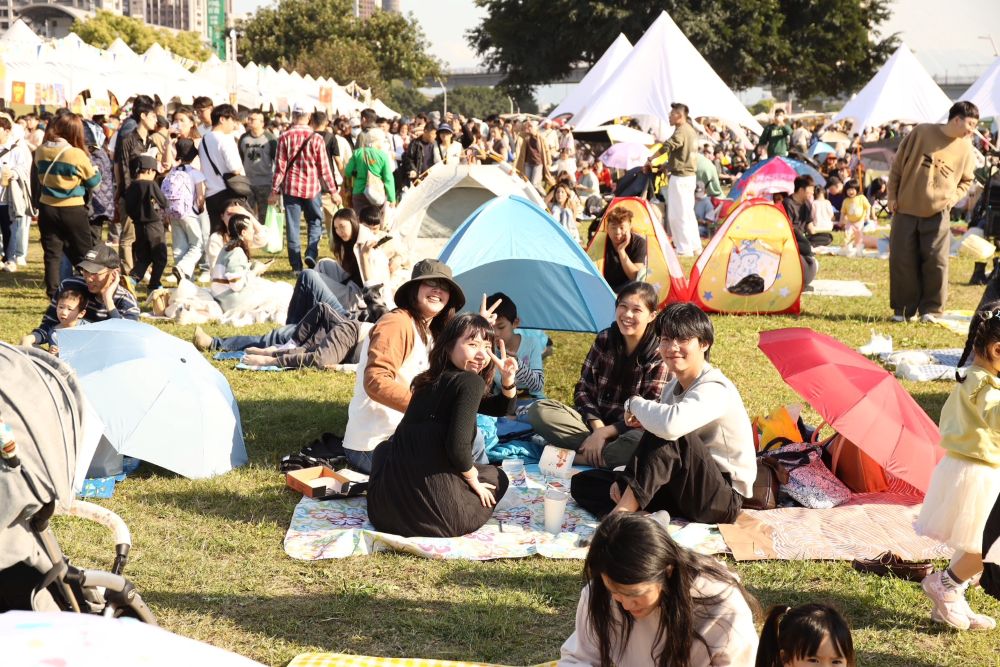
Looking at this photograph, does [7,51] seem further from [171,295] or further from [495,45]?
[495,45]

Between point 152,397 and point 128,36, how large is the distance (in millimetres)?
86892

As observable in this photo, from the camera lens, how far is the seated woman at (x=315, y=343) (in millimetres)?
7934

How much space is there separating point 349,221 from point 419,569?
417 centimetres

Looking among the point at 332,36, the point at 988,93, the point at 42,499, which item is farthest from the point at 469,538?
the point at 332,36

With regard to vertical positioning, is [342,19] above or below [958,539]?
above

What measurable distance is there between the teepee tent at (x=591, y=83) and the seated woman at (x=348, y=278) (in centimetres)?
875

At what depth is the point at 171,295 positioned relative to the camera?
945cm

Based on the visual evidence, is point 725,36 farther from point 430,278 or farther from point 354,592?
point 354,592

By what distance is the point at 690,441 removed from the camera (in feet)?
15.2

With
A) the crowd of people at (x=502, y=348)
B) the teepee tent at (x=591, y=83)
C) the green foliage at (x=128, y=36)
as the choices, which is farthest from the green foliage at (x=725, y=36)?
the green foliage at (x=128, y=36)

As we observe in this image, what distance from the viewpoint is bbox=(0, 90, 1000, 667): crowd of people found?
3.13m

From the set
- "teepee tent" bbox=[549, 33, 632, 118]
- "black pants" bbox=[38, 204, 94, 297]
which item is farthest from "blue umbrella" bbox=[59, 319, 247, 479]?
"teepee tent" bbox=[549, 33, 632, 118]

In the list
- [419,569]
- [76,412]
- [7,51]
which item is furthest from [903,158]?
[7,51]

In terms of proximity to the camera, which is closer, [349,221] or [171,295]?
[349,221]
